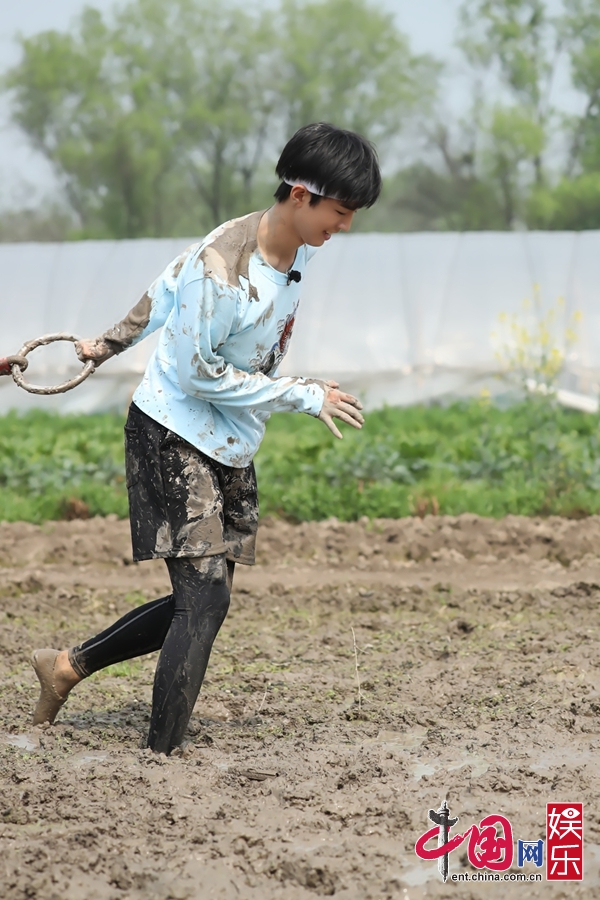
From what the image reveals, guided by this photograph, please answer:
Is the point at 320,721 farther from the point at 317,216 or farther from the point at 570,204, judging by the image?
the point at 570,204

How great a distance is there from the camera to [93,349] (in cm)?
298

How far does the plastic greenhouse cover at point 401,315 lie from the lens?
10.4 m

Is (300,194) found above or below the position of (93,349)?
above

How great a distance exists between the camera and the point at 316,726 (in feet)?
10.7

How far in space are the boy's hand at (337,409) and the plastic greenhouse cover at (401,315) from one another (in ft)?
24.6

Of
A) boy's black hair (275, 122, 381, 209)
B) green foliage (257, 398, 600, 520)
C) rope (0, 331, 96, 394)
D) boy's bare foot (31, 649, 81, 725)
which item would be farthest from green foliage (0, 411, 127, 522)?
boy's black hair (275, 122, 381, 209)

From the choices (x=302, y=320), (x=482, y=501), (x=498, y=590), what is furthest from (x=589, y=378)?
(x=498, y=590)

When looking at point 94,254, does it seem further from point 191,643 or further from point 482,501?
point 191,643

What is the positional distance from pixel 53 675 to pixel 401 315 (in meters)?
8.08

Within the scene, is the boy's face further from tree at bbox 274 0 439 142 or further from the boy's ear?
tree at bbox 274 0 439 142

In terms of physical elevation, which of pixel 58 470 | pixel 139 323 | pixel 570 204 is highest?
pixel 139 323

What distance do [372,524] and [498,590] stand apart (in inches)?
46.0

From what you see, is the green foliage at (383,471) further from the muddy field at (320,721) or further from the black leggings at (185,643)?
the black leggings at (185,643)

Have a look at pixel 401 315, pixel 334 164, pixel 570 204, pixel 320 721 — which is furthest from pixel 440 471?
pixel 570 204
